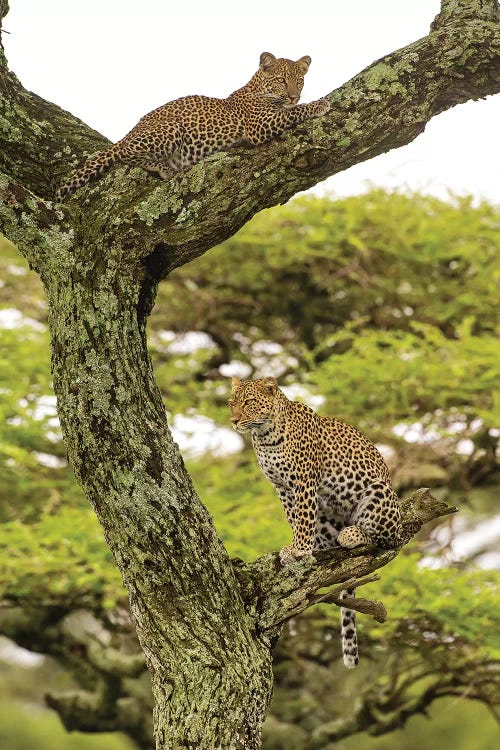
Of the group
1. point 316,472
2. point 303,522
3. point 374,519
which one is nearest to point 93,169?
point 316,472

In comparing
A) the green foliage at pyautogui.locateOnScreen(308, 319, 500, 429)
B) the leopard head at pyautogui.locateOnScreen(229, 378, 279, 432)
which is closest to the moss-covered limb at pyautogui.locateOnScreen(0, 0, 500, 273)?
the leopard head at pyautogui.locateOnScreen(229, 378, 279, 432)

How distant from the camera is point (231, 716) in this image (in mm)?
3488

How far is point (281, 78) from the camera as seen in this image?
12.5ft

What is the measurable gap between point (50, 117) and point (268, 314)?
7.56 m

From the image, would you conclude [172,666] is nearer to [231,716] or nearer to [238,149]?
[231,716]

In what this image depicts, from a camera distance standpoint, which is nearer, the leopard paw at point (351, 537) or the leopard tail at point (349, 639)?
the leopard paw at point (351, 537)

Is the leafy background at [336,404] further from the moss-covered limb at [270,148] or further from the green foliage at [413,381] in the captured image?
the moss-covered limb at [270,148]

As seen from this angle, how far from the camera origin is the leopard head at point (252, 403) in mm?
3371

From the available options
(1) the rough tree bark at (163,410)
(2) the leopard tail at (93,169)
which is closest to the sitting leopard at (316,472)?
(1) the rough tree bark at (163,410)


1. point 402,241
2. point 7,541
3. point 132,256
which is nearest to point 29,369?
point 7,541

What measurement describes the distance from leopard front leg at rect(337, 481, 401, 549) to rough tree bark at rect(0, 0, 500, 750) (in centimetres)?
6

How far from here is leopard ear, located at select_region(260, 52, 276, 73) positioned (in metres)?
3.88

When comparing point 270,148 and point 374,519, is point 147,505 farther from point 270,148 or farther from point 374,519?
point 270,148

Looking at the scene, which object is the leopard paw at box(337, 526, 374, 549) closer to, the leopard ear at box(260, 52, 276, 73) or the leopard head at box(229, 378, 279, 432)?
the leopard head at box(229, 378, 279, 432)
